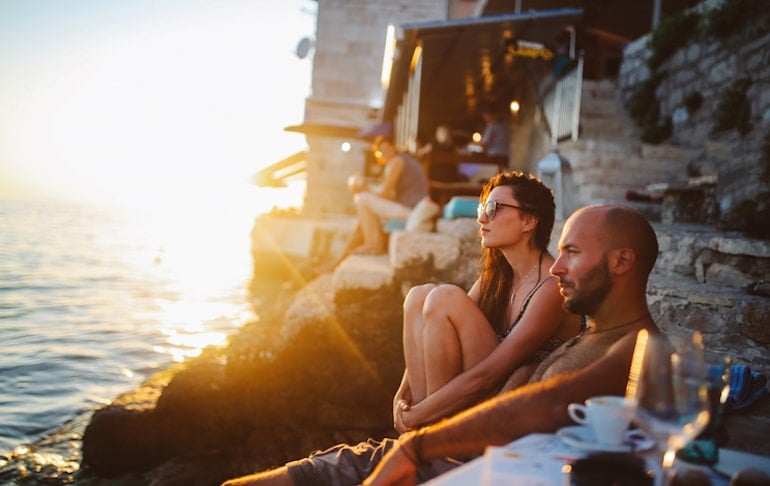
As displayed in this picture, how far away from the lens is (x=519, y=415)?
1650 mm

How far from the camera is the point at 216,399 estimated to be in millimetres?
4188

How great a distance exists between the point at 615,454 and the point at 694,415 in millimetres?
238

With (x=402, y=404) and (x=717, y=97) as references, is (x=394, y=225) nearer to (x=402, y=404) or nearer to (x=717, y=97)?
(x=402, y=404)

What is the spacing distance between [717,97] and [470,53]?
463cm

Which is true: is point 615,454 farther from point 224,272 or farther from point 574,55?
point 224,272

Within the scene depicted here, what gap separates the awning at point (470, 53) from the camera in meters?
9.06

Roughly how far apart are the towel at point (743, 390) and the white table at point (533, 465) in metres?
1.07

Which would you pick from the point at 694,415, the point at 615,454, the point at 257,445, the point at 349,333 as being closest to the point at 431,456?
the point at 615,454

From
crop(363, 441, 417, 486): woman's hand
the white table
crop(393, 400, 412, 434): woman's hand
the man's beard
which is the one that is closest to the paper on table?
the white table

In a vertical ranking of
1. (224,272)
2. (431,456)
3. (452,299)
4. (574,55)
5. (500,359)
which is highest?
(574,55)

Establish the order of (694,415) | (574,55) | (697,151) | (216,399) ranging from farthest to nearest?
(574,55), (697,151), (216,399), (694,415)

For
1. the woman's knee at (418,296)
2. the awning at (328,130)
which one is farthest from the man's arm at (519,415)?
the awning at (328,130)

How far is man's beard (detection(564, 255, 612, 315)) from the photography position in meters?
1.96

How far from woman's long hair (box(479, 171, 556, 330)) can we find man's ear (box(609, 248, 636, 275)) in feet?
3.22
